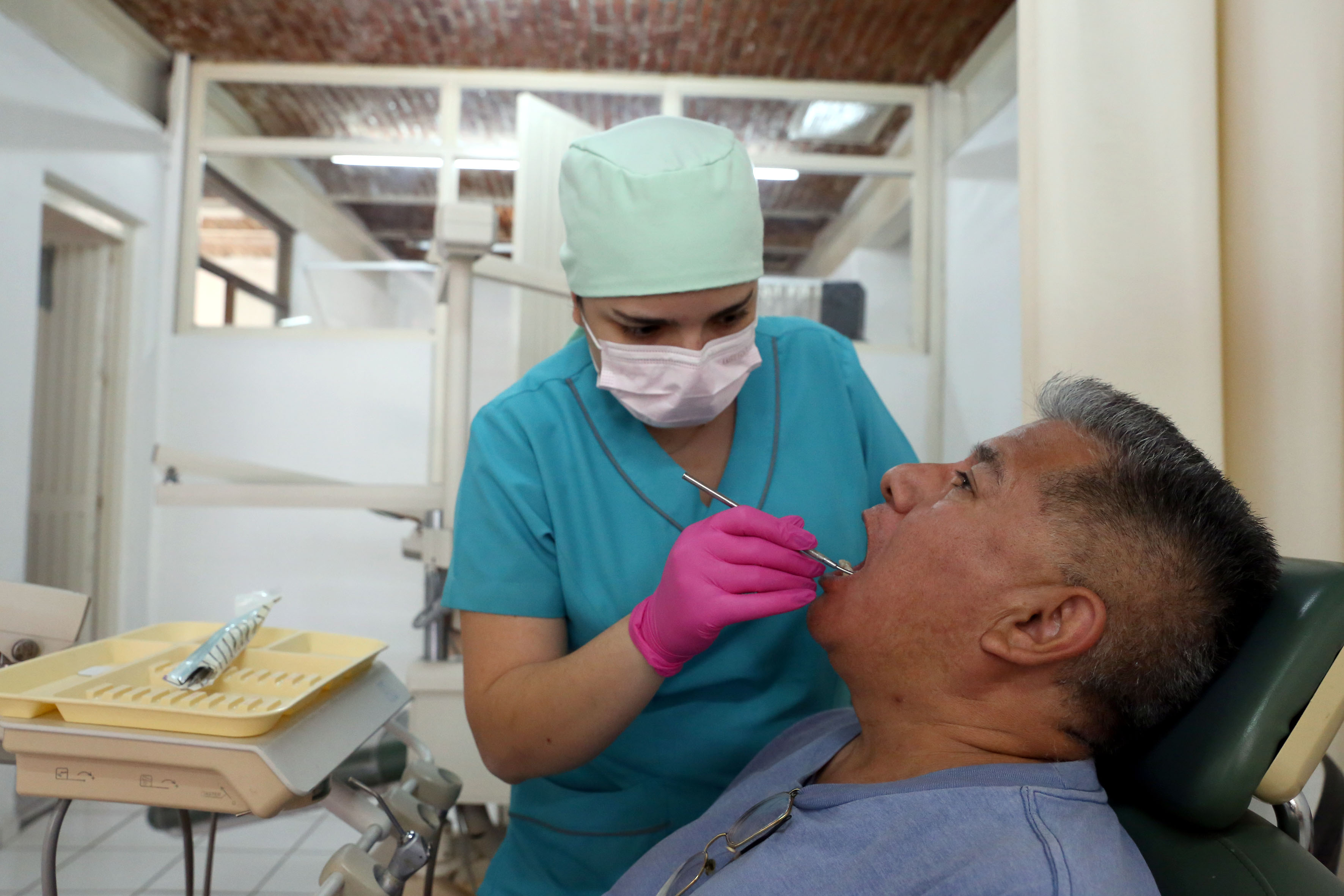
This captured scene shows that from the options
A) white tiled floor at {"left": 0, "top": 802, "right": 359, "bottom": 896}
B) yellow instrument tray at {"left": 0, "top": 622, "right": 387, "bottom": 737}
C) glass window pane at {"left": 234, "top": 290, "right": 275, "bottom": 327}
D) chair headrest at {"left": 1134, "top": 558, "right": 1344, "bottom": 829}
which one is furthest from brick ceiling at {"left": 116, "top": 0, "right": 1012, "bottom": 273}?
chair headrest at {"left": 1134, "top": 558, "right": 1344, "bottom": 829}

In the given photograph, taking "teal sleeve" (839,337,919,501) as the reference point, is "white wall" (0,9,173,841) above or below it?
above

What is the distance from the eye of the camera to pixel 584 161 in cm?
114

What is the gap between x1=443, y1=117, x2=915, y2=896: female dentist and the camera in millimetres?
1072

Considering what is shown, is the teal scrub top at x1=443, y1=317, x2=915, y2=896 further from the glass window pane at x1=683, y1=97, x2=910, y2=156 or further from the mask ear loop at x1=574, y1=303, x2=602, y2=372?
the glass window pane at x1=683, y1=97, x2=910, y2=156

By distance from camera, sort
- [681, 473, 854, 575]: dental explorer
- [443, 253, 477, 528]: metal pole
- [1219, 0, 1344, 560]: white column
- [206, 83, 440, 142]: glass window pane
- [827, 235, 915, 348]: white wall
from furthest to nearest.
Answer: [827, 235, 915, 348]: white wall
[206, 83, 440, 142]: glass window pane
[443, 253, 477, 528]: metal pole
[1219, 0, 1344, 560]: white column
[681, 473, 854, 575]: dental explorer

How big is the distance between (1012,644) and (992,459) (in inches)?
8.5

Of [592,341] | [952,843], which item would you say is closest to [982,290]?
[592,341]

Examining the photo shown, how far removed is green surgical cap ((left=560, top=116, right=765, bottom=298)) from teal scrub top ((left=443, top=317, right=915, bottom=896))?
21cm

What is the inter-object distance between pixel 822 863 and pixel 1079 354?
0.88 m

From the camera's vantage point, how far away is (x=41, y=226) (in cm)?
319

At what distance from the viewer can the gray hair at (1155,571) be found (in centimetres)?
87

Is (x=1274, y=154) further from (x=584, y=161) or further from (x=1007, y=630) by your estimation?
(x=584, y=161)

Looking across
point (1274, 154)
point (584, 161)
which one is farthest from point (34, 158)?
point (1274, 154)

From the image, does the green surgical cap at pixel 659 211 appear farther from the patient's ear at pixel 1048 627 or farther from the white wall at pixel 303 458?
the white wall at pixel 303 458
